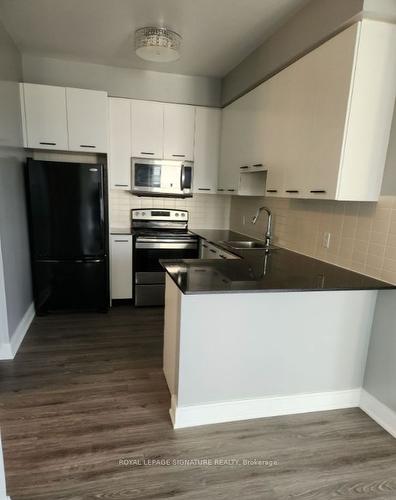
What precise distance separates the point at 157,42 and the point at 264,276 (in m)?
1.99

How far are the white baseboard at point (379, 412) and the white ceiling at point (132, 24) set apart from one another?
264 cm

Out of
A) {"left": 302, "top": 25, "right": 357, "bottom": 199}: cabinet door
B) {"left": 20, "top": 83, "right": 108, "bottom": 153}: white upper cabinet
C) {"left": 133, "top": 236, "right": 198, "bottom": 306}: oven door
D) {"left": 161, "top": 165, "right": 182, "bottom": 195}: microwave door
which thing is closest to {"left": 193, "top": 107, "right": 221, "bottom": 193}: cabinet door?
{"left": 161, "top": 165, "right": 182, "bottom": 195}: microwave door

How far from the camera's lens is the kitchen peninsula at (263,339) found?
1.80 metres

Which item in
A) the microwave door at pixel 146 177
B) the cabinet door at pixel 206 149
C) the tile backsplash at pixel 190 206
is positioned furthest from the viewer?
the tile backsplash at pixel 190 206

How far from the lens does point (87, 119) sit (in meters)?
3.33

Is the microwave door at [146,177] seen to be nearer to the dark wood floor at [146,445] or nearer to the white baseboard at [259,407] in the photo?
the dark wood floor at [146,445]

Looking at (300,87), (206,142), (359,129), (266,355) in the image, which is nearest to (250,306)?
(266,355)

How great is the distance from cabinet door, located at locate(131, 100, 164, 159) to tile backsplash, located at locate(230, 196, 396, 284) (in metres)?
1.49

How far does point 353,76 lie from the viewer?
5.82 feet

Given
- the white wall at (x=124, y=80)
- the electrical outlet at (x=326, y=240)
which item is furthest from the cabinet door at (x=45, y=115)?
the electrical outlet at (x=326, y=240)

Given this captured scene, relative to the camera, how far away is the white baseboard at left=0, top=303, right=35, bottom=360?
258 centimetres

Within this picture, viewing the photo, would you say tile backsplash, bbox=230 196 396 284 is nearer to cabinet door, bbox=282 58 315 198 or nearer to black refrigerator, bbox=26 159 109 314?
cabinet door, bbox=282 58 315 198

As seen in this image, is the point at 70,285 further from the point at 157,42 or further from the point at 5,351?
the point at 157,42

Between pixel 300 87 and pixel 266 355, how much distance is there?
5.95ft
